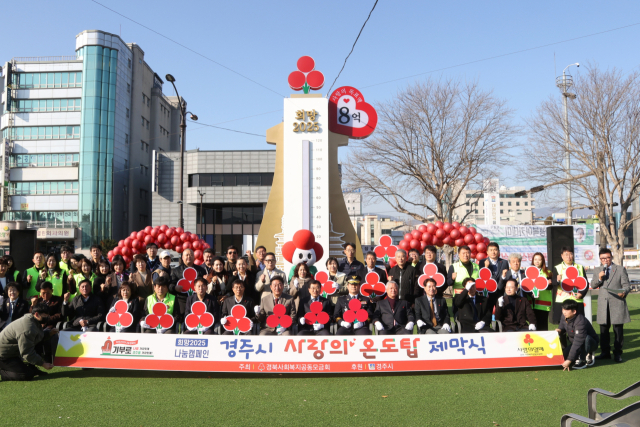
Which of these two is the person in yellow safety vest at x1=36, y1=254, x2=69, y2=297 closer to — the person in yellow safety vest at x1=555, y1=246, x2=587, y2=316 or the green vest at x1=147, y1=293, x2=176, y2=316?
the green vest at x1=147, y1=293, x2=176, y2=316

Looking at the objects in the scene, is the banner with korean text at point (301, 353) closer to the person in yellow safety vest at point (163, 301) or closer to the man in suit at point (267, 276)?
the person in yellow safety vest at point (163, 301)

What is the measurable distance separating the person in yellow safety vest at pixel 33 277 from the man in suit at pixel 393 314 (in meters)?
5.18

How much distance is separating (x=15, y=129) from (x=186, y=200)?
15.2 metres

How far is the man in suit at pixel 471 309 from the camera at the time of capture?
6.43 m

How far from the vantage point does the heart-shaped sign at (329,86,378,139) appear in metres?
13.1

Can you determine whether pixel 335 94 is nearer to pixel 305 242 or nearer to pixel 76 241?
pixel 305 242

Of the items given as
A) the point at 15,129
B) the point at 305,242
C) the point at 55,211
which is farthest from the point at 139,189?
the point at 305,242

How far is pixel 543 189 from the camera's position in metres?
16.8

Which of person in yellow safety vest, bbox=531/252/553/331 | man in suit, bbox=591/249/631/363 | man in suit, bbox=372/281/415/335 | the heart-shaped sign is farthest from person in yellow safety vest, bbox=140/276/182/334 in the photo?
the heart-shaped sign

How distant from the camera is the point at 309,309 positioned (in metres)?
6.17

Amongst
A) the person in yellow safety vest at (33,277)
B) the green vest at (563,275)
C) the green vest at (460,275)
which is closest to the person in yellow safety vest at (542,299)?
the green vest at (563,275)

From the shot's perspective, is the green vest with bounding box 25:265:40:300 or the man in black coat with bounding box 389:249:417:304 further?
the green vest with bounding box 25:265:40:300

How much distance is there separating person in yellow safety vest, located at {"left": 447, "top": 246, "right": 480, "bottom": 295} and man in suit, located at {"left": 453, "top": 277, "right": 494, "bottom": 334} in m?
0.09

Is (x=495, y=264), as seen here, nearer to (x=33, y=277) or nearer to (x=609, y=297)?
(x=609, y=297)
